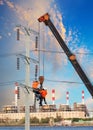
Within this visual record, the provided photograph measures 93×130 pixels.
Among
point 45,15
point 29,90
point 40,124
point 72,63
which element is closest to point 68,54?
point 72,63

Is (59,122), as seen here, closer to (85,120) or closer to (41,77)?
(85,120)

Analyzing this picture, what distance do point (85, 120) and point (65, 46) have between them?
155m

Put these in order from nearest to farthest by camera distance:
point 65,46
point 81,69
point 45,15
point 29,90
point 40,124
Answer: point 29,90 < point 45,15 < point 81,69 < point 65,46 < point 40,124

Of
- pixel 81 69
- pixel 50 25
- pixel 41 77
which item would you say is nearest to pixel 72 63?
pixel 81 69

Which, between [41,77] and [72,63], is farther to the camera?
[72,63]

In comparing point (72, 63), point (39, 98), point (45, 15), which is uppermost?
point (45, 15)

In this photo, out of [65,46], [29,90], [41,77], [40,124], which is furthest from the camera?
[40,124]

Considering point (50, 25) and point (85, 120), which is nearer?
point (50, 25)

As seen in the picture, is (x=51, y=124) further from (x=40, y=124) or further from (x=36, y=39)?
(x=36, y=39)

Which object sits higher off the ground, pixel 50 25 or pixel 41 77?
pixel 50 25

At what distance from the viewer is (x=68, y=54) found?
4369cm

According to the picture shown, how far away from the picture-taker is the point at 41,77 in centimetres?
2502

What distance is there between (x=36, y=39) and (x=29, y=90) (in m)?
2.58

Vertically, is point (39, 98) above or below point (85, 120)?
below
